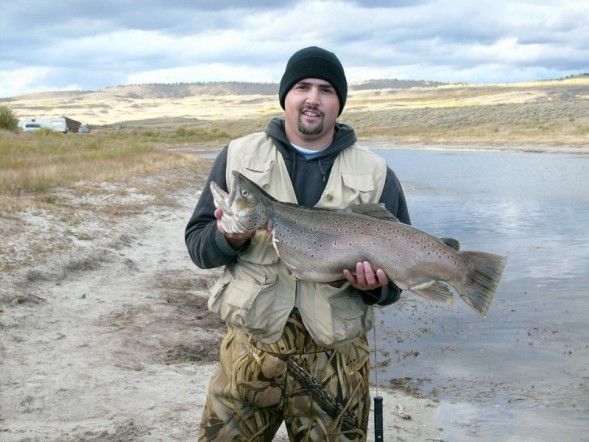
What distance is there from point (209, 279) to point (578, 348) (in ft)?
16.0

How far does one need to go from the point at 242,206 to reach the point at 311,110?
59cm

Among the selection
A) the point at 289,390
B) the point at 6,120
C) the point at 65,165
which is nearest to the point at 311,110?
the point at 289,390

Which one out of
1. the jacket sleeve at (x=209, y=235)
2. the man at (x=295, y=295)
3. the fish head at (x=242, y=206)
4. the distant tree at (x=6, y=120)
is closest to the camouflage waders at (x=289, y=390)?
the man at (x=295, y=295)

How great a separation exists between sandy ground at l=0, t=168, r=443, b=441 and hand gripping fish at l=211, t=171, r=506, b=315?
2.59 m

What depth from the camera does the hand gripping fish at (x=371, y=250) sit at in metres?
3.71

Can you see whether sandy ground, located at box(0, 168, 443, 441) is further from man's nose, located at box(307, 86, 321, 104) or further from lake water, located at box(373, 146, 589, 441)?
man's nose, located at box(307, 86, 321, 104)

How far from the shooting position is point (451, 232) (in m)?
18.1

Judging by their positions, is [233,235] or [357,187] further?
[357,187]

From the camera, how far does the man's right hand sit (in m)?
3.65

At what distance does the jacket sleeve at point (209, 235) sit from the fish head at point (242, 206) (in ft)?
0.36

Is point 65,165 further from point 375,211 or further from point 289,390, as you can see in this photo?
point 375,211

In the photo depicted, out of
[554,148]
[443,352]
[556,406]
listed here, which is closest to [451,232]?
[443,352]

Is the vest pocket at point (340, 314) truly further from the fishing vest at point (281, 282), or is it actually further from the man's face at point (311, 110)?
the man's face at point (311, 110)

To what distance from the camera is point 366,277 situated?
3.69m
